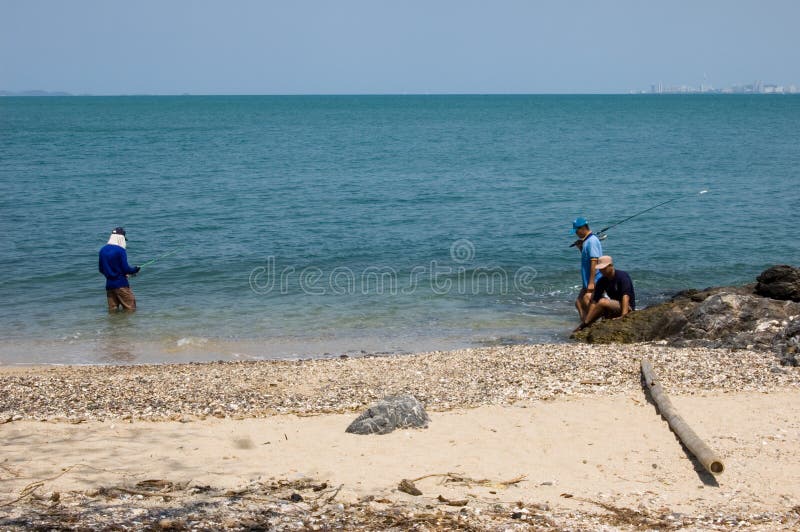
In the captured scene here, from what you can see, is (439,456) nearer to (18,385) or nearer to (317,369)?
(317,369)

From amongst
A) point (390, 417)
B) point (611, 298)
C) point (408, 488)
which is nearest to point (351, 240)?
point (611, 298)

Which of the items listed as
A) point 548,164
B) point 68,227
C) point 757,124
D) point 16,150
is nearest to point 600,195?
point 548,164

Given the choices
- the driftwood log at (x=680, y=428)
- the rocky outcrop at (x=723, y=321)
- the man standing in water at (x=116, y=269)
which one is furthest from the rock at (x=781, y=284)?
the man standing in water at (x=116, y=269)

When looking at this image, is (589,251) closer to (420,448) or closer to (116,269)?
(420,448)

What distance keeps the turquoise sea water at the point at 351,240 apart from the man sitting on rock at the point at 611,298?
0.78 m

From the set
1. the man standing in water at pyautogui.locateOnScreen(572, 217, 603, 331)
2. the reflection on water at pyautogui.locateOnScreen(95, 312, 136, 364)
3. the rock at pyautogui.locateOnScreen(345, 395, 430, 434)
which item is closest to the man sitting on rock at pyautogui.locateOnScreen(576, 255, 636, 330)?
the man standing in water at pyautogui.locateOnScreen(572, 217, 603, 331)

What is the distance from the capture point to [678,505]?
6.04 m

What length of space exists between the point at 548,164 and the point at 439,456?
1478 inches

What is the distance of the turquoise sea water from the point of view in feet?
45.9

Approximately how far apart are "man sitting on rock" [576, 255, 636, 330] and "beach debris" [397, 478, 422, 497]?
6565mm

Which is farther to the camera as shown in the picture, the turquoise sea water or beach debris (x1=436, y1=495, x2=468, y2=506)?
the turquoise sea water

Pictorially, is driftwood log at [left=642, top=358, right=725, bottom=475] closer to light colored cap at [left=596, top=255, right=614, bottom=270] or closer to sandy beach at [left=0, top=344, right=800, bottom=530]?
sandy beach at [left=0, top=344, right=800, bottom=530]

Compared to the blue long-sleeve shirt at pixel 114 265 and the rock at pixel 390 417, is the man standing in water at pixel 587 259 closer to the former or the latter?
the rock at pixel 390 417

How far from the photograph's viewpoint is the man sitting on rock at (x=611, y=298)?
40.1 feet
